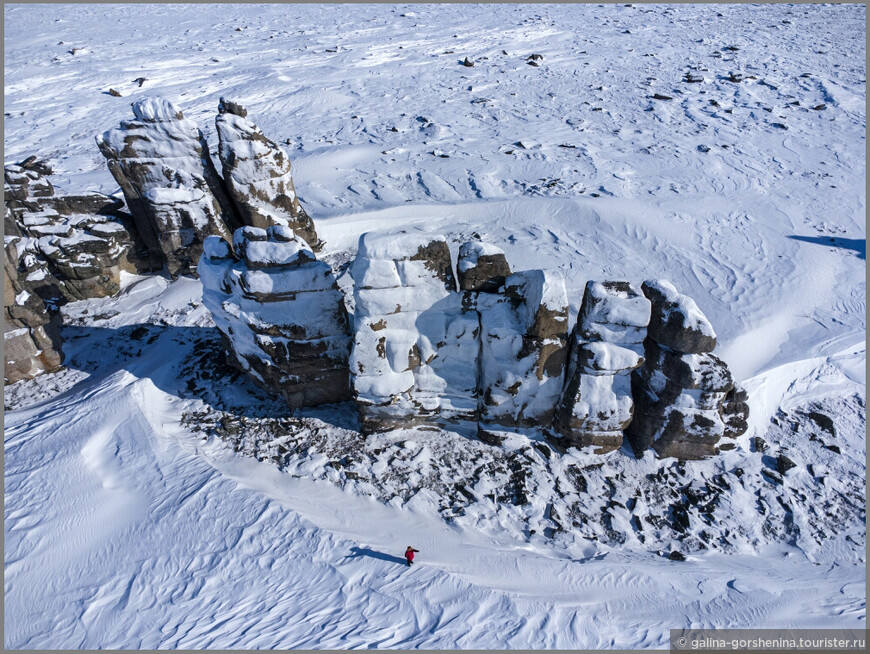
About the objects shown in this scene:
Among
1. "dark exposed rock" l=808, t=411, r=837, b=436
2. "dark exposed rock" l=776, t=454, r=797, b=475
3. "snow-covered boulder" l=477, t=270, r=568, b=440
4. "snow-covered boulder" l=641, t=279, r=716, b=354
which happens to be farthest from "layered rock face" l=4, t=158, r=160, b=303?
"dark exposed rock" l=808, t=411, r=837, b=436

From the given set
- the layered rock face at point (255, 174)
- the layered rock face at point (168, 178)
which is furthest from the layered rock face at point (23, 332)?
the layered rock face at point (255, 174)

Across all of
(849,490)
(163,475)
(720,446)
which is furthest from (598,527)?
(163,475)

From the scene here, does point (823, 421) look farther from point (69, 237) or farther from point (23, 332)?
point (69, 237)

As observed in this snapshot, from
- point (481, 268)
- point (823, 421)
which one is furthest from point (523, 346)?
point (823, 421)

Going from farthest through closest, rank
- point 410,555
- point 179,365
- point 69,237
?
point 69,237
point 179,365
point 410,555

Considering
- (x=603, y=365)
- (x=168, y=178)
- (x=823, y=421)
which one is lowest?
(x=823, y=421)

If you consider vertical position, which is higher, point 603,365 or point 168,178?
point 168,178
